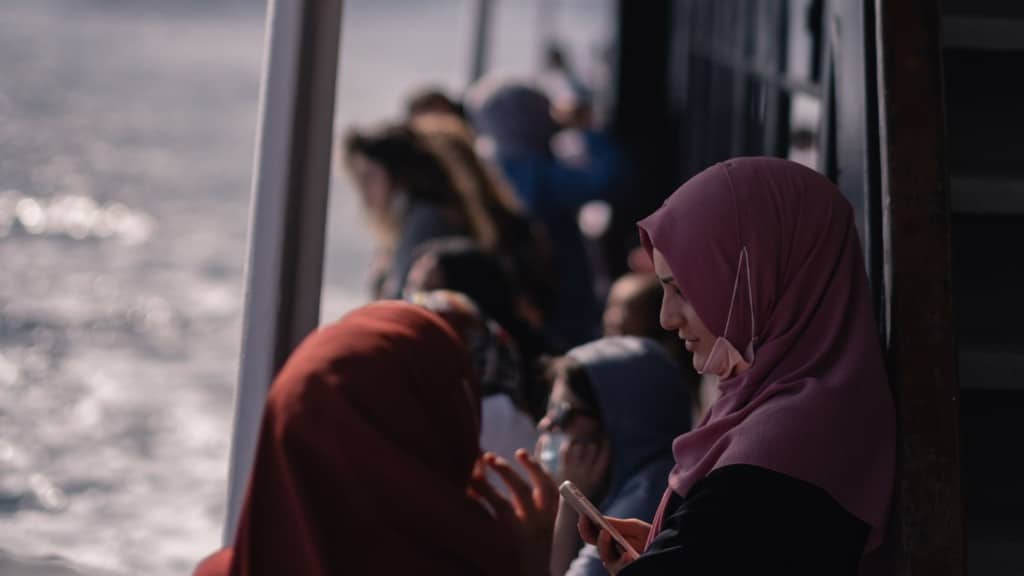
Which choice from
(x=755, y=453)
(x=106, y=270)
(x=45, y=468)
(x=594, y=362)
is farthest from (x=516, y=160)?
(x=106, y=270)

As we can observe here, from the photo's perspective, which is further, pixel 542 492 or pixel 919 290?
pixel 542 492

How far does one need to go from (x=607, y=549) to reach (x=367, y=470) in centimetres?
33

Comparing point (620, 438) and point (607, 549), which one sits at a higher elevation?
point (620, 438)

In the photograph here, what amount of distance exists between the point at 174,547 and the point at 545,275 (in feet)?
5.15

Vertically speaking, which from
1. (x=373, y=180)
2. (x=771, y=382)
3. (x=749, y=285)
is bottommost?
(x=771, y=382)

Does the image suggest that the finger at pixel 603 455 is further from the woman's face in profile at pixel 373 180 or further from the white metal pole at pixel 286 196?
the woman's face in profile at pixel 373 180

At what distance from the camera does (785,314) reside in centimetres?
175

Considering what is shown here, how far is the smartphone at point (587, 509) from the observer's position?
1.71 meters

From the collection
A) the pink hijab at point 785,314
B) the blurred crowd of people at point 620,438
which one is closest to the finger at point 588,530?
the blurred crowd of people at point 620,438

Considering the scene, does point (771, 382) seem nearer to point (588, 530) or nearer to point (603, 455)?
point (588, 530)

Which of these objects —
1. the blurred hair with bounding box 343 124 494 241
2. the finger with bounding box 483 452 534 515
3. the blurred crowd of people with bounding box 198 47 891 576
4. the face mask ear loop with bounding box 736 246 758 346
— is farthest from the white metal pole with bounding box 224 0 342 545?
the blurred hair with bounding box 343 124 494 241

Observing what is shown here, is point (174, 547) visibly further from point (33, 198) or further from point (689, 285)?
point (33, 198)

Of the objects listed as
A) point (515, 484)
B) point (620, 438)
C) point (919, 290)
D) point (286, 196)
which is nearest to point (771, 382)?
point (919, 290)

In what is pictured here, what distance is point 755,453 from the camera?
1.65 m
